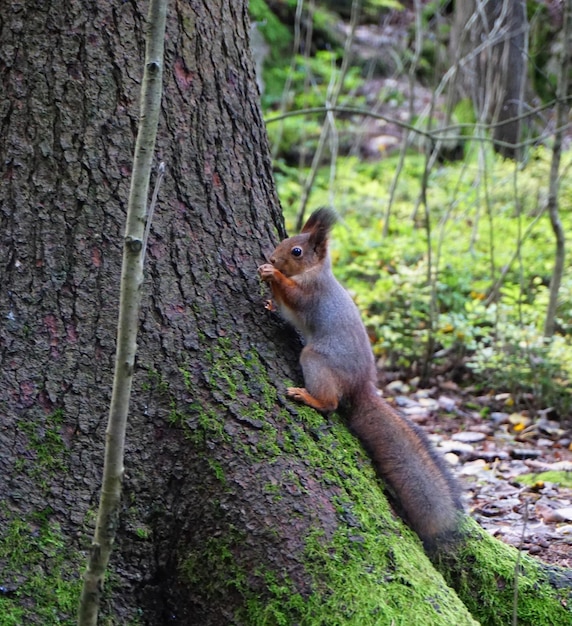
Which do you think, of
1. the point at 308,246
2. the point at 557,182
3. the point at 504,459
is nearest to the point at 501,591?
the point at 308,246

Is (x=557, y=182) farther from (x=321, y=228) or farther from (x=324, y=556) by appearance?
(x=324, y=556)

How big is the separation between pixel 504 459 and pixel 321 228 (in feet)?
7.73

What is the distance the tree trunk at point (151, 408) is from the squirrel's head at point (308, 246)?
583mm

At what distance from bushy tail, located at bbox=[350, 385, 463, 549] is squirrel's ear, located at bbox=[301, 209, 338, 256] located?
0.90 metres

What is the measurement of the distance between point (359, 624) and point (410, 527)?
649 millimetres

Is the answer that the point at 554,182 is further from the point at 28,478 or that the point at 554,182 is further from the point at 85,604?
the point at 85,604

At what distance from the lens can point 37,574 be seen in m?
2.41

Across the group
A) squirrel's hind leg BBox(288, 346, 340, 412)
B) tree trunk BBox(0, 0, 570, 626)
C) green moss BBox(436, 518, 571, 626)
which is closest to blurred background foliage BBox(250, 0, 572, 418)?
squirrel's hind leg BBox(288, 346, 340, 412)

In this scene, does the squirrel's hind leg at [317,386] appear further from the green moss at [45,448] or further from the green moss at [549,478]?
the green moss at [549,478]

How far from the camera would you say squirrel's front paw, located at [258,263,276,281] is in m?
3.08

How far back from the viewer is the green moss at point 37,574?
2.36m

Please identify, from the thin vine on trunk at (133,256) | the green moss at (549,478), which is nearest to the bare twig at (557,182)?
the green moss at (549,478)

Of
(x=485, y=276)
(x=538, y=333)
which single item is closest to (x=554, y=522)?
(x=538, y=333)

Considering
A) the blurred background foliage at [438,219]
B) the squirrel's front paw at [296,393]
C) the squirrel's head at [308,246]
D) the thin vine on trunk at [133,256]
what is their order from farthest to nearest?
the blurred background foliage at [438,219] → the squirrel's head at [308,246] → the squirrel's front paw at [296,393] → the thin vine on trunk at [133,256]
